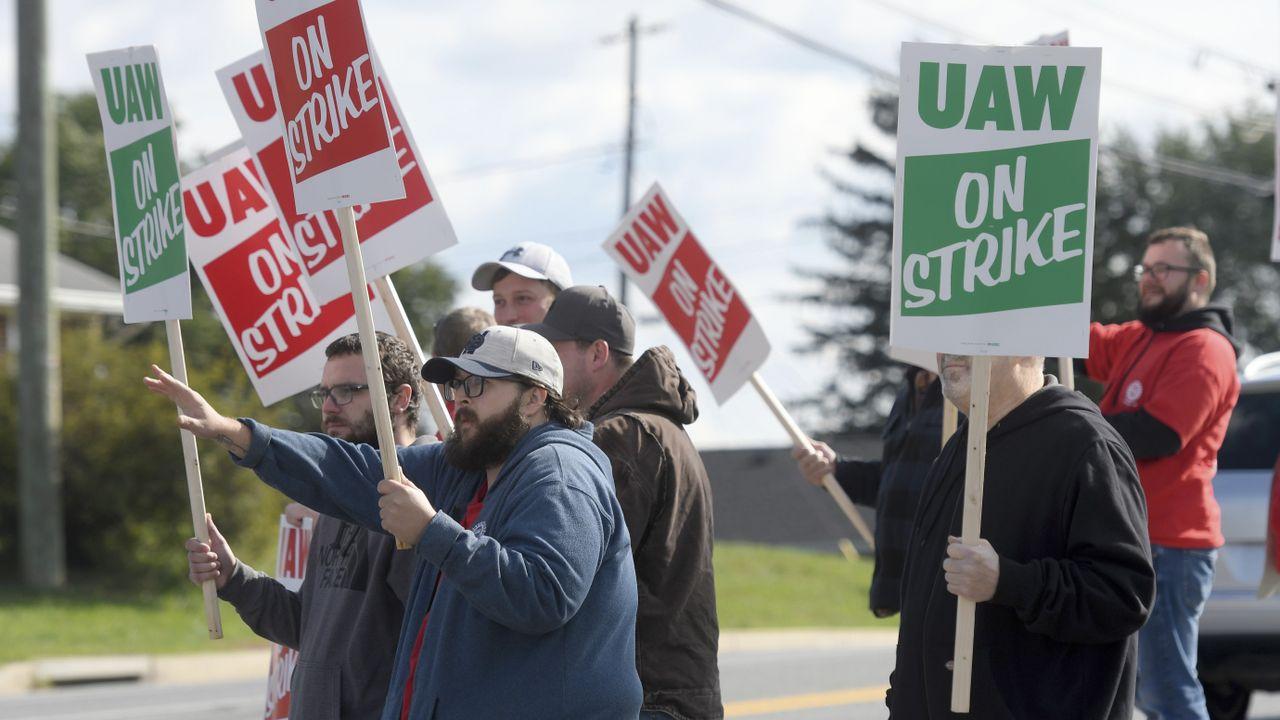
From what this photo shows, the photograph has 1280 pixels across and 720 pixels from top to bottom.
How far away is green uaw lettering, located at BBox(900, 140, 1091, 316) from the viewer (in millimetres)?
3637

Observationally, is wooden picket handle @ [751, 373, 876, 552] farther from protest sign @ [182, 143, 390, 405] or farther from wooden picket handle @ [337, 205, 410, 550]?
wooden picket handle @ [337, 205, 410, 550]

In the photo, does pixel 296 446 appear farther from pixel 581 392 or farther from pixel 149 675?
pixel 149 675

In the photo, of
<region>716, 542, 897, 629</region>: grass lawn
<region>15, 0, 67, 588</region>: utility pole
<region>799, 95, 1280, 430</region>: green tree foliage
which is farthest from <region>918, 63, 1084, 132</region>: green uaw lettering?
<region>799, 95, 1280, 430</region>: green tree foliage

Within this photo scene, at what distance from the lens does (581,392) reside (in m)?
4.50

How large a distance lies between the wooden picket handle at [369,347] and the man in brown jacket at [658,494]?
77 cm

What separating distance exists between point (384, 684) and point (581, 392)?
1.02 m

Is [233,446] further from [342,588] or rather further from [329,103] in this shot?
[329,103]

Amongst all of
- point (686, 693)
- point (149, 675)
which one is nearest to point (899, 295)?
point (686, 693)

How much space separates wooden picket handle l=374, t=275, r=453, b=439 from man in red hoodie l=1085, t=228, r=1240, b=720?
97.5 inches

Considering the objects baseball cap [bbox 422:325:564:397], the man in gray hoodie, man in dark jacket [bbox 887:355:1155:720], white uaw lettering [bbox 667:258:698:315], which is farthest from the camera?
white uaw lettering [bbox 667:258:698:315]

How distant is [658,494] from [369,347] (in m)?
0.98

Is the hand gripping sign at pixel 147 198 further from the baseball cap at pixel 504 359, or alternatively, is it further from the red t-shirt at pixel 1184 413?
the red t-shirt at pixel 1184 413

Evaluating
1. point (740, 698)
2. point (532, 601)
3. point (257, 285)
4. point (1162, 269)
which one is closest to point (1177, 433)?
point (1162, 269)

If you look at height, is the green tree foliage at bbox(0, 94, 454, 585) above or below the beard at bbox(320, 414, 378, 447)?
below
